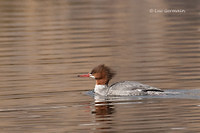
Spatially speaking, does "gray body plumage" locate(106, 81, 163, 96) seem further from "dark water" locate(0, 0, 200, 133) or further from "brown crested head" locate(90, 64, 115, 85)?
"brown crested head" locate(90, 64, 115, 85)

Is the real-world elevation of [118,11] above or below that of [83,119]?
above

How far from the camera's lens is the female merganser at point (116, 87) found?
14.1 meters

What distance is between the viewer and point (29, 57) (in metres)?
19.4

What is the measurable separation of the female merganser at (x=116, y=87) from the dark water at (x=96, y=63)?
0.25 metres

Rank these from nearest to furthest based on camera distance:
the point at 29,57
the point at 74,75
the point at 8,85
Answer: the point at 8,85, the point at 74,75, the point at 29,57

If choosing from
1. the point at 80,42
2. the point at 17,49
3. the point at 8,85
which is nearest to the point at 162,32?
the point at 80,42

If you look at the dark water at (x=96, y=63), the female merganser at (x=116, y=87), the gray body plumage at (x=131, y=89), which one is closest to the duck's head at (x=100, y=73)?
the female merganser at (x=116, y=87)

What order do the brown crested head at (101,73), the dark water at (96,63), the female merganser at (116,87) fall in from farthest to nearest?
the brown crested head at (101,73) < the female merganser at (116,87) < the dark water at (96,63)

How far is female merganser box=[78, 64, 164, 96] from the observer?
1410 centimetres

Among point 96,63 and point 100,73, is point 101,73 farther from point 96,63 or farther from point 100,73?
point 96,63

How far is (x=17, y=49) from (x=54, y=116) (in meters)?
8.99

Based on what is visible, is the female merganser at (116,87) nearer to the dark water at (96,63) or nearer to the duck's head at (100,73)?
the duck's head at (100,73)

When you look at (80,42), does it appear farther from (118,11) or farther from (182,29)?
(118,11)

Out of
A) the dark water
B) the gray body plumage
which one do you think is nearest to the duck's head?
the dark water
